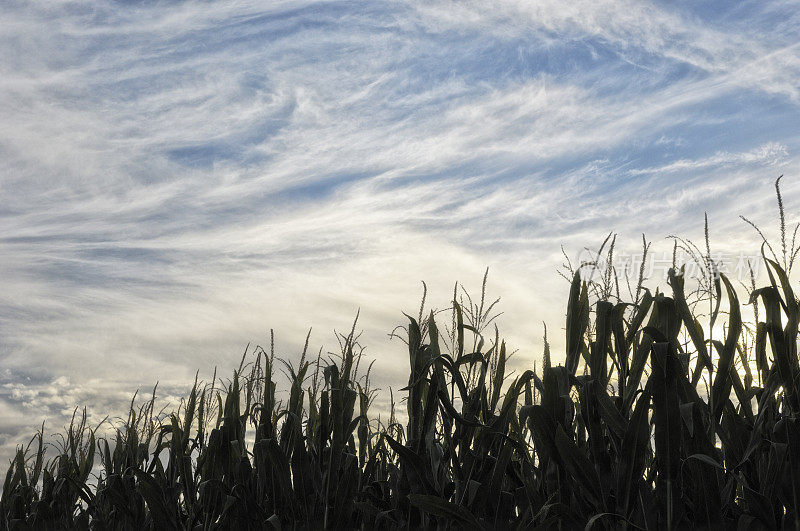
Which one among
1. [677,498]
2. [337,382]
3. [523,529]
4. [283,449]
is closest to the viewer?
[677,498]

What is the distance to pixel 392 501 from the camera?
2252mm

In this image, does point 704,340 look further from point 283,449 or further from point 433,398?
point 283,449

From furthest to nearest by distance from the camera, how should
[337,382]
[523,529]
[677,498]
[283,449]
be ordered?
[283,449]
[337,382]
[523,529]
[677,498]

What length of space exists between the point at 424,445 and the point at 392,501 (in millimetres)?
248

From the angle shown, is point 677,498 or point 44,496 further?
point 44,496

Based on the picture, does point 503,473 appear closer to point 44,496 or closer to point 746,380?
point 746,380

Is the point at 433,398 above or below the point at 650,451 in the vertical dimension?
above

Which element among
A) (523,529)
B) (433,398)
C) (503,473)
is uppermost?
(433,398)

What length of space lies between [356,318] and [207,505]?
39.6 inches

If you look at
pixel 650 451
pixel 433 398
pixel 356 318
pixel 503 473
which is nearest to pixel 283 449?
pixel 356 318

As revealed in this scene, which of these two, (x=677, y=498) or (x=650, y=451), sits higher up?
(x=650, y=451)

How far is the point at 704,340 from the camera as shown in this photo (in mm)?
1898

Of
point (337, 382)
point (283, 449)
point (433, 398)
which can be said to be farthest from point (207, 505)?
point (433, 398)

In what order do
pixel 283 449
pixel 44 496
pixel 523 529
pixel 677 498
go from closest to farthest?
1. pixel 677 498
2. pixel 523 529
3. pixel 283 449
4. pixel 44 496
